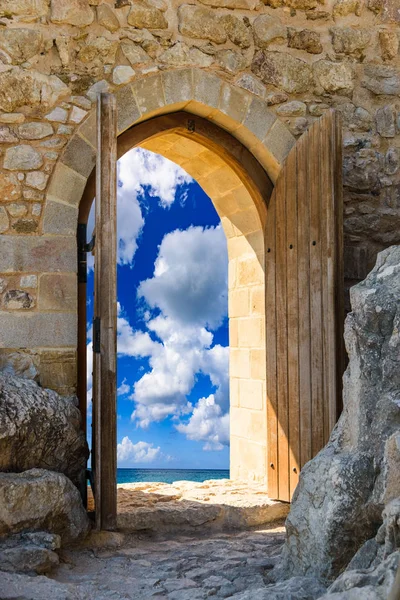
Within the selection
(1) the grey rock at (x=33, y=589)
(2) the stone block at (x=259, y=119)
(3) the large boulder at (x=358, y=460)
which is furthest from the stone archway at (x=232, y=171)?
(3) the large boulder at (x=358, y=460)

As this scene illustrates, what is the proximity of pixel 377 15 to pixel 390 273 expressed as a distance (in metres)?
2.77

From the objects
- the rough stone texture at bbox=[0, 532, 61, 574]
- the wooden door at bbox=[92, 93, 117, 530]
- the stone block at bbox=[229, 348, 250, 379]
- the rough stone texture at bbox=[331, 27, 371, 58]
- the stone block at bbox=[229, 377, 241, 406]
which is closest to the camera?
the rough stone texture at bbox=[0, 532, 61, 574]

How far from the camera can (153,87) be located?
4652mm

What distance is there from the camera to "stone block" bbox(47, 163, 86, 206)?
4426mm

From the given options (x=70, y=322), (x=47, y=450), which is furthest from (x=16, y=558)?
(x=70, y=322)

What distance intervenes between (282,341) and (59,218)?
168 cm

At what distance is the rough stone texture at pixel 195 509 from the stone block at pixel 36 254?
158 centimetres

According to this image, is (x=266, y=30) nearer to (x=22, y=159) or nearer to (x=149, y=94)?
(x=149, y=94)

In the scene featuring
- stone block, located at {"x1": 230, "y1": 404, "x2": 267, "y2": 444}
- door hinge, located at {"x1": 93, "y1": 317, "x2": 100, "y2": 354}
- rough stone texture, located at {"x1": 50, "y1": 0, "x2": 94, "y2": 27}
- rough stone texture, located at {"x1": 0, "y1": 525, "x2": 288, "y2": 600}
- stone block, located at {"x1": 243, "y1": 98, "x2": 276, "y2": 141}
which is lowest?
rough stone texture, located at {"x1": 0, "y1": 525, "x2": 288, "y2": 600}

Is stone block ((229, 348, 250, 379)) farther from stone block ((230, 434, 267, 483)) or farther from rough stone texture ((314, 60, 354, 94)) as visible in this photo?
rough stone texture ((314, 60, 354, 94))

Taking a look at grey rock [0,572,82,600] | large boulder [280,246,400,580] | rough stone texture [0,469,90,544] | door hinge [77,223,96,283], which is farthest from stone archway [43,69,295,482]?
large boulder [280,246,400,580]

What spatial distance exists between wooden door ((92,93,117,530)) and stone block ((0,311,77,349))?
0.29 metres

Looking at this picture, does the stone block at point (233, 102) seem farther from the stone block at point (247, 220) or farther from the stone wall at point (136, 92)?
the stone block at point (247, 220)

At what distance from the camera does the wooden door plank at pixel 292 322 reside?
4.77 m
